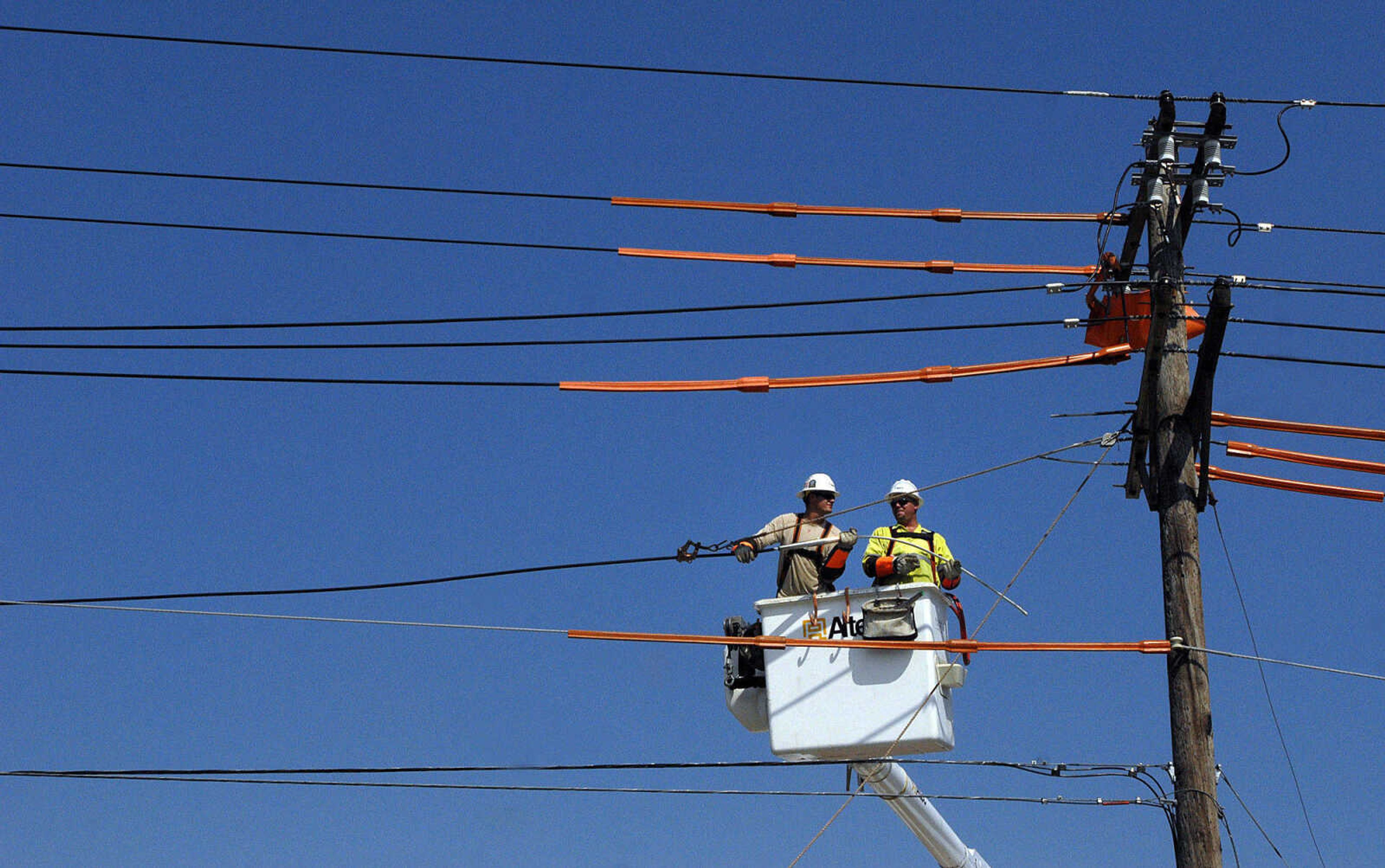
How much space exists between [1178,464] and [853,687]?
2.72 m

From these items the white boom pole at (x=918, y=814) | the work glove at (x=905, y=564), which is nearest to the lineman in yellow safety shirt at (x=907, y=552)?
the work glove at (x=905, y=564)

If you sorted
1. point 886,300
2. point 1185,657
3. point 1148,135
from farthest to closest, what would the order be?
point 886,300, point 1148,135, point 1185,657

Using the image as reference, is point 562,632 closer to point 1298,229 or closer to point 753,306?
point 753,306

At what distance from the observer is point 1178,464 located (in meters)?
11.7

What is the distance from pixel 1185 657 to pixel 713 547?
3.36 m

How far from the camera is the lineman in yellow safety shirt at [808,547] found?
12258mm

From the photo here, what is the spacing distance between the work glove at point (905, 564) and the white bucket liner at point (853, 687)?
10 centimetres

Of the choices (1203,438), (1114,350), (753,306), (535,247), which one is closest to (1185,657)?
(1203,438)

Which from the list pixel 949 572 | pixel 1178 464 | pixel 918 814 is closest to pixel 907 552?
pixel 949 572

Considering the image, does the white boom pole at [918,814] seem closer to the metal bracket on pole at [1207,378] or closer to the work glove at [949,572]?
the work glove at [949,572]

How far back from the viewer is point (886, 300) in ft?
42.7

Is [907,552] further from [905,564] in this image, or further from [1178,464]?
[1178,464]

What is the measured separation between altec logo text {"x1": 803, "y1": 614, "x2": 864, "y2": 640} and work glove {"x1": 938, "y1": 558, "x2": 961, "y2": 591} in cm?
76

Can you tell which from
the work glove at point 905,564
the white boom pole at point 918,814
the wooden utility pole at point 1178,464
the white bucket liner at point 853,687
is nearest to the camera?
the wooden utility pole at point 1178,464
